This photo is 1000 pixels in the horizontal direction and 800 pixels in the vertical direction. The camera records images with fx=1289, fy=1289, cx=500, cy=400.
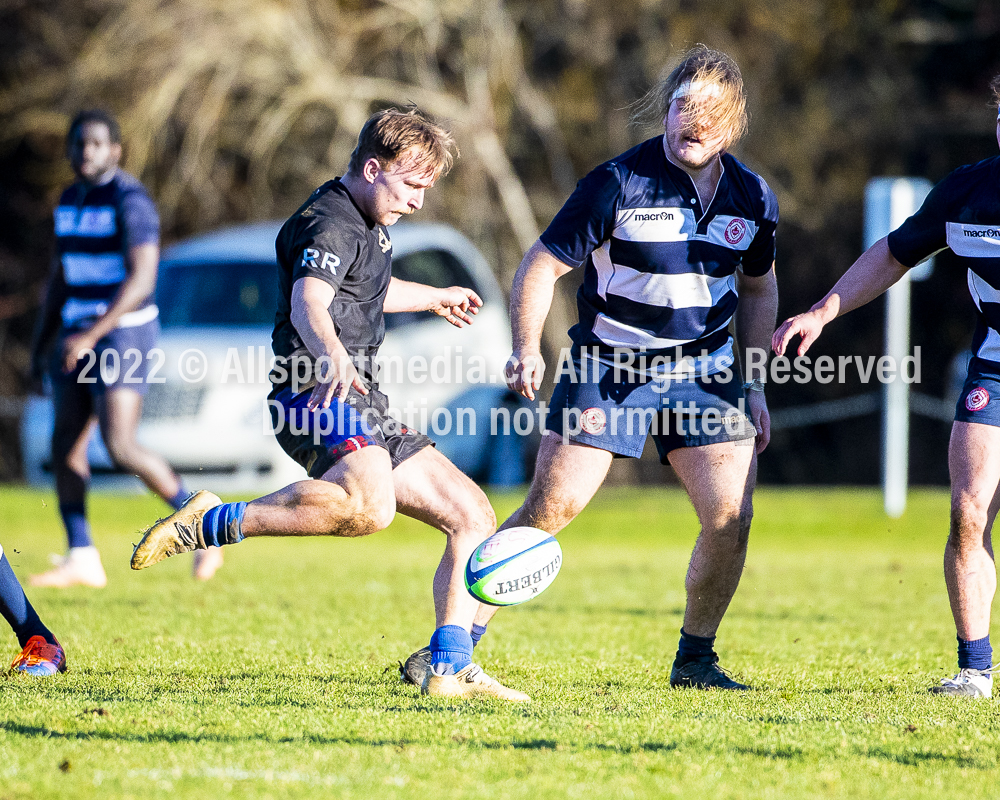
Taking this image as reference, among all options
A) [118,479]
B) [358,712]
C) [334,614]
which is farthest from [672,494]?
[358,712]

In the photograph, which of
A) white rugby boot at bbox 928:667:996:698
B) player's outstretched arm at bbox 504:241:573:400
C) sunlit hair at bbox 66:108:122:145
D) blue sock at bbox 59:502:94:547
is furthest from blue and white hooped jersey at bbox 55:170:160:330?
white rugby boot at bbox 928:667:996:698

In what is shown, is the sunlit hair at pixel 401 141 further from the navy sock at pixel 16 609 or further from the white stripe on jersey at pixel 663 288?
the navy sock at pixel 16 609

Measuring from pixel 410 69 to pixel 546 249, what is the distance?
48.7 feet

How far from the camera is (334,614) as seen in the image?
672 cm

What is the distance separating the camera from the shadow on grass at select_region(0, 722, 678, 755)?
3627mm

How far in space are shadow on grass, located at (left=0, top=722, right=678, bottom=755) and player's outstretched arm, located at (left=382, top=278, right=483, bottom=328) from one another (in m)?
1.74

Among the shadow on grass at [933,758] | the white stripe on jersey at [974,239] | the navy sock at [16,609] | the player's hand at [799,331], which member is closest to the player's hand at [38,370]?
the navy sock at [16,609]

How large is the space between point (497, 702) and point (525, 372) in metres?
1.11

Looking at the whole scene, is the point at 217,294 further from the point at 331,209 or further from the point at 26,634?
the point at 331,209

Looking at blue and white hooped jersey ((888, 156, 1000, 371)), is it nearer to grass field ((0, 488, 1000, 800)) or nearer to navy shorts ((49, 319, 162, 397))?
grass field ((0, 488, 1000, 800))

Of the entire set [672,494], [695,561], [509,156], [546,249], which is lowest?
[672,494]

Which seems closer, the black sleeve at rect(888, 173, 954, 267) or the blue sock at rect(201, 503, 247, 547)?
the blue sock at rect(201, 503, 247, 547)

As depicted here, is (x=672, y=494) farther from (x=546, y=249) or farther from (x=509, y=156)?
(x=546, y=249)

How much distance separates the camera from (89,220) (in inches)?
292
